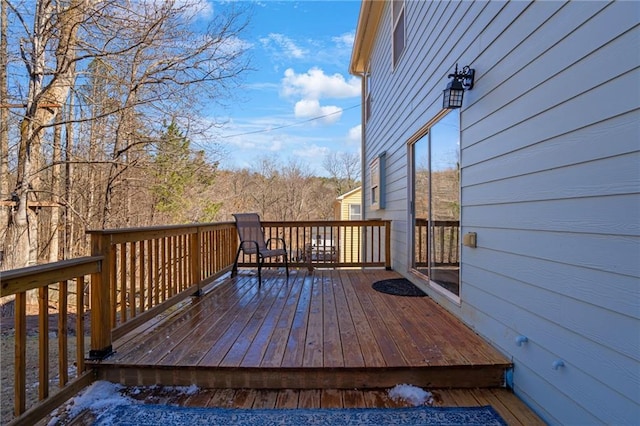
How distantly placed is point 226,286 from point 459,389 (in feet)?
9.73

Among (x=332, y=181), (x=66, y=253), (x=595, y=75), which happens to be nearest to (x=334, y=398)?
(x=595, y=75)

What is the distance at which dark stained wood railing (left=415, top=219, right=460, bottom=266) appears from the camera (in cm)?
293

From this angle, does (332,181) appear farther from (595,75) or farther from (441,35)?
(595,75)

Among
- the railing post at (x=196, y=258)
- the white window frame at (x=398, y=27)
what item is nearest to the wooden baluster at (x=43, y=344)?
the railing post at (x=196, y=258)

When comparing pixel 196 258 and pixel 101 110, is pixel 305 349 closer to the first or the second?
pixel 196 258

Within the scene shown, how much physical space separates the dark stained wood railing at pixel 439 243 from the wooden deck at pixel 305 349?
18.7 inches

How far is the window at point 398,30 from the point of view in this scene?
4.61 m

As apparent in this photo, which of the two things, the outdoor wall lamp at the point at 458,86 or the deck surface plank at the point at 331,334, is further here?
the outdoor wall lamp at the point at 458,86

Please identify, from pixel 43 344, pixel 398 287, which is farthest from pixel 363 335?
pixel 43 344

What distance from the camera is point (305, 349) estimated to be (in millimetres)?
2219

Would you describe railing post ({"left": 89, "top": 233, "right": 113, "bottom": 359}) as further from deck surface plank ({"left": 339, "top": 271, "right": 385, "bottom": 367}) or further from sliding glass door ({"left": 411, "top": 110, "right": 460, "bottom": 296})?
sliding glass door ({"left": 411, "top": 110, "right": 460, "bottom": 296})

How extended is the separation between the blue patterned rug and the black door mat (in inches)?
75.7

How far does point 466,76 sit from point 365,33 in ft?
16.2

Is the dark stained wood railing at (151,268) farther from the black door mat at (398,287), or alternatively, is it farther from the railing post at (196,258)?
the black door mat at (398,287)
